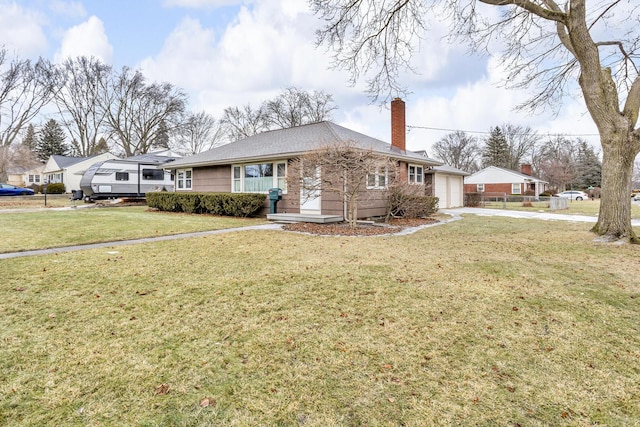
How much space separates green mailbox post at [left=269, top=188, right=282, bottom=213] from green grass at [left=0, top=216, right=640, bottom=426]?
7887 mm

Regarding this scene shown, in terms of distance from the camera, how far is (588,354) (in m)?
2.82

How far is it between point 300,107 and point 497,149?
31.4 metres

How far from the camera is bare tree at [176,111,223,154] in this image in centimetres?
4059

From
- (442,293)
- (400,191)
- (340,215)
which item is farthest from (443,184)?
(442,293)

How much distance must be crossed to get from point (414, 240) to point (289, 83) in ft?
99.2

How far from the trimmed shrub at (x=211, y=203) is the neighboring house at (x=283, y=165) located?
31.0 inches

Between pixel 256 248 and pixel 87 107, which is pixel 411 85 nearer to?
pixel 256 248

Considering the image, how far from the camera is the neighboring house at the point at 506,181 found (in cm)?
3878

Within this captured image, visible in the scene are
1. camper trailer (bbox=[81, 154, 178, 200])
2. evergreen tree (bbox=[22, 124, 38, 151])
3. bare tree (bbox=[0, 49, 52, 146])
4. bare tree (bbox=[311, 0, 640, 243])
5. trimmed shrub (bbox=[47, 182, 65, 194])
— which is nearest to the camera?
bare tree (bbox=[311, 0, 640, 243])

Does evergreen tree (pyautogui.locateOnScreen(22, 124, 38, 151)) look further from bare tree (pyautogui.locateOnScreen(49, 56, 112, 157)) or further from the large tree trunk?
the large tree trunk

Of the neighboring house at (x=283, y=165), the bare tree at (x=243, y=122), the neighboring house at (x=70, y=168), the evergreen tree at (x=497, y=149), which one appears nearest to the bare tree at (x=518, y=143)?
the evergreen tree at (x=497, y=149)

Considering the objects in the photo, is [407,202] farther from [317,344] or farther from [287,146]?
[317,344]

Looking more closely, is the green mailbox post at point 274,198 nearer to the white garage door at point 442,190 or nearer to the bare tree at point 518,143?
the white garage door at point 442,190

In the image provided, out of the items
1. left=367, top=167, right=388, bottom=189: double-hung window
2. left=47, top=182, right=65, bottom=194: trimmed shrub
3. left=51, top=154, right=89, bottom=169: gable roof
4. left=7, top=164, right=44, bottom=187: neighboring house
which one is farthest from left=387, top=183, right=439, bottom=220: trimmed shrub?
left=7, top=164, right=44, bottom=187: neighboring house
